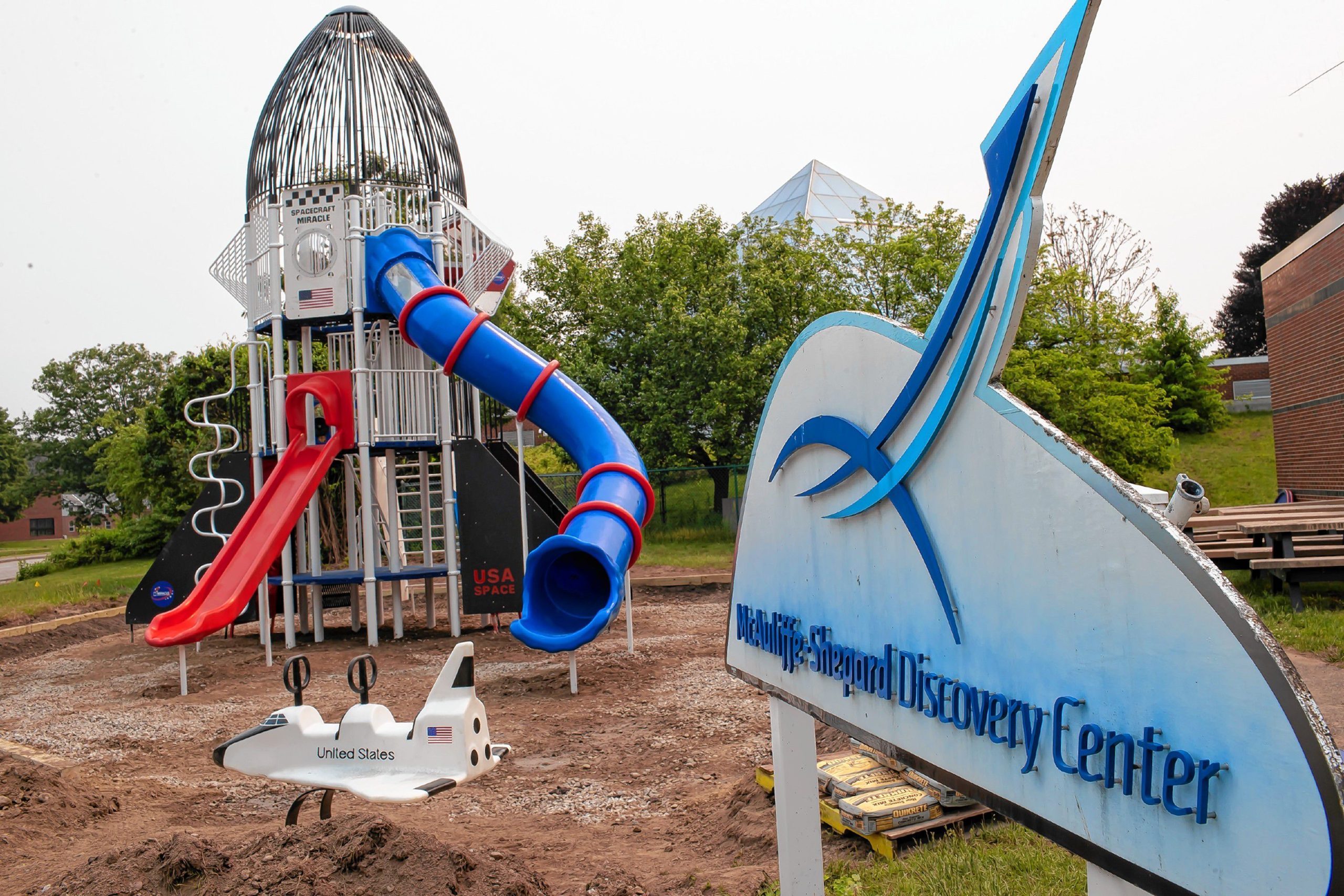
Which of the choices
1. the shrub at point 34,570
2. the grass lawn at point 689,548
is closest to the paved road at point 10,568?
the shrub at point 34,570

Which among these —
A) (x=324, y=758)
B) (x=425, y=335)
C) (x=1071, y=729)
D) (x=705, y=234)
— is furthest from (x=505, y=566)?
(x=705, y=234)

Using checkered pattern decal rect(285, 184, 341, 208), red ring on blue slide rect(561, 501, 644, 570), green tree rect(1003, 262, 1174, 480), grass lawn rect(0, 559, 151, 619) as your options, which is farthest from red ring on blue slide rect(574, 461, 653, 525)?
grass lawn rect(0, 559, 151, 619)

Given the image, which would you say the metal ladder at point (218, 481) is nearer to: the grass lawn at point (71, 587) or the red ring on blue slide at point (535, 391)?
the red ring on blue slide at point (535, 391)

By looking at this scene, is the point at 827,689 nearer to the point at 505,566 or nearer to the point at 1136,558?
the point at 1136,558

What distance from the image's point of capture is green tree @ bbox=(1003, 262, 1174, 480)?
21688 millimetres

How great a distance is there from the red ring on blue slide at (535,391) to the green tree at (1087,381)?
13769mm

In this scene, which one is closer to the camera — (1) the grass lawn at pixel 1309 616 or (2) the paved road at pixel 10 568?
(1) the grass lawn at pixel 1309 616

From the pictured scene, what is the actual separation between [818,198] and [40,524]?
3269 inches

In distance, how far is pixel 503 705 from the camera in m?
9.88

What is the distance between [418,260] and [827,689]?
10662 millimetres

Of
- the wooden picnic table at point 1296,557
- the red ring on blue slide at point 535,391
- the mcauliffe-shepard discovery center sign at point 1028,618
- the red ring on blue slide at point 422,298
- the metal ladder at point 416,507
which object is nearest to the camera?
the mcauliffe-shepard discovery center sign at point 1028,618

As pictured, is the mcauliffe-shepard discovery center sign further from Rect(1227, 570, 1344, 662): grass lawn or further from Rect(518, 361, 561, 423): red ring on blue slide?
Rect(1227, 570, 1344, 662): grass lawn

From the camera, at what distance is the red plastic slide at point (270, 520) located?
1114cm

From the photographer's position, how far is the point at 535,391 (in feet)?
34.6
